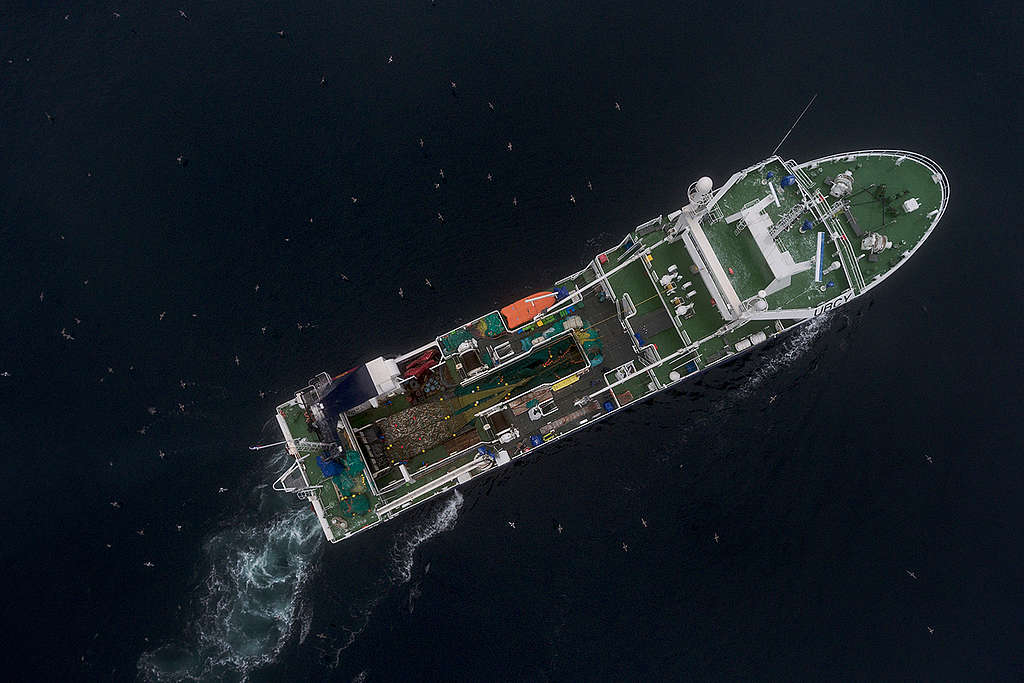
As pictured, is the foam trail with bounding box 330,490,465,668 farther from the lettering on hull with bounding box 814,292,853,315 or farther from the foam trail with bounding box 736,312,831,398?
the lettering on hull with bounding box 814,292,853,315

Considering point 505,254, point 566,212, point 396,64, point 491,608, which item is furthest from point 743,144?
point 491,608

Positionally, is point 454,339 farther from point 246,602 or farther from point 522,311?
point 246,602

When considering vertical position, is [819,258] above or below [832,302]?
above

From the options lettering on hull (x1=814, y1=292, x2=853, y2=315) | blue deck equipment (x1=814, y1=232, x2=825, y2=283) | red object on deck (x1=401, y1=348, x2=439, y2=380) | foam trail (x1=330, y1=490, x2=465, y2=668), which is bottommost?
foam trail (x1=330, y1=490, x2=465, y2=668)

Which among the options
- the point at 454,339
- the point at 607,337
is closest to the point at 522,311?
the point at 454,339

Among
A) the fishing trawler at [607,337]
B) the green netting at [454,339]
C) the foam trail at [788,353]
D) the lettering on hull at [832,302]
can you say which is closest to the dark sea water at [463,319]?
the foam trail at [788,353]

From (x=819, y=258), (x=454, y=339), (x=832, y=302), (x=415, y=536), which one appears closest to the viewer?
(x=819, y=258)

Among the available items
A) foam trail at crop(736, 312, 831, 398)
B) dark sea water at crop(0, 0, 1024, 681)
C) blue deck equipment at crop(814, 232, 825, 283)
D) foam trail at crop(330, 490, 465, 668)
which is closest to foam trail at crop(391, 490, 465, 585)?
foam trail at crop(330, 490, 465, 668)
